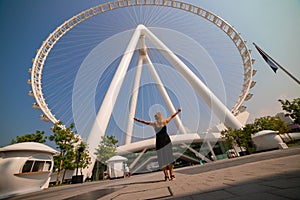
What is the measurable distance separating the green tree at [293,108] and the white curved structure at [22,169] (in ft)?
113

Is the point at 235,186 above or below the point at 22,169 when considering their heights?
below

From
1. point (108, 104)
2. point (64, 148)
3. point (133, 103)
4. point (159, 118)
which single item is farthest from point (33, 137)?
point (159, 118)

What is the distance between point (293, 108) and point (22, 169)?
35784 millimetres

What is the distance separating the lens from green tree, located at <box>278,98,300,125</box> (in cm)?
2423

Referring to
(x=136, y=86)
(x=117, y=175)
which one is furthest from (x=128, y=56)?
(x=117, y=175)

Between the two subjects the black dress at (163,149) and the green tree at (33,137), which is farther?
the green tree at (33,137)

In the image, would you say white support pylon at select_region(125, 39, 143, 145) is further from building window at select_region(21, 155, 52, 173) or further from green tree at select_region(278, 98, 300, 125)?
green tree at select_region(278, 98, 300, 125)

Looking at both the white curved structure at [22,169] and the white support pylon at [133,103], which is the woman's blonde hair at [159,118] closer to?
the white curved structure at [22,169]

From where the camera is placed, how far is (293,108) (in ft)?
81.4

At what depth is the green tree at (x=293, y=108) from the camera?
24234 mm

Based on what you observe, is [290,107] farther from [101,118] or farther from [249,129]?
[101,118]

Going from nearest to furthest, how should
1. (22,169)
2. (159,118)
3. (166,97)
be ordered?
(159,118) → (22,169) → (166,97)

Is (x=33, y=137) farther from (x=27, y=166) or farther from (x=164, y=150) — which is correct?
(x=164, y=150)

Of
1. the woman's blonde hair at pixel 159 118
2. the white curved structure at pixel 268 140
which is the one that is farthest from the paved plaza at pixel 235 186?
the white curved structure at pixel 268 140
